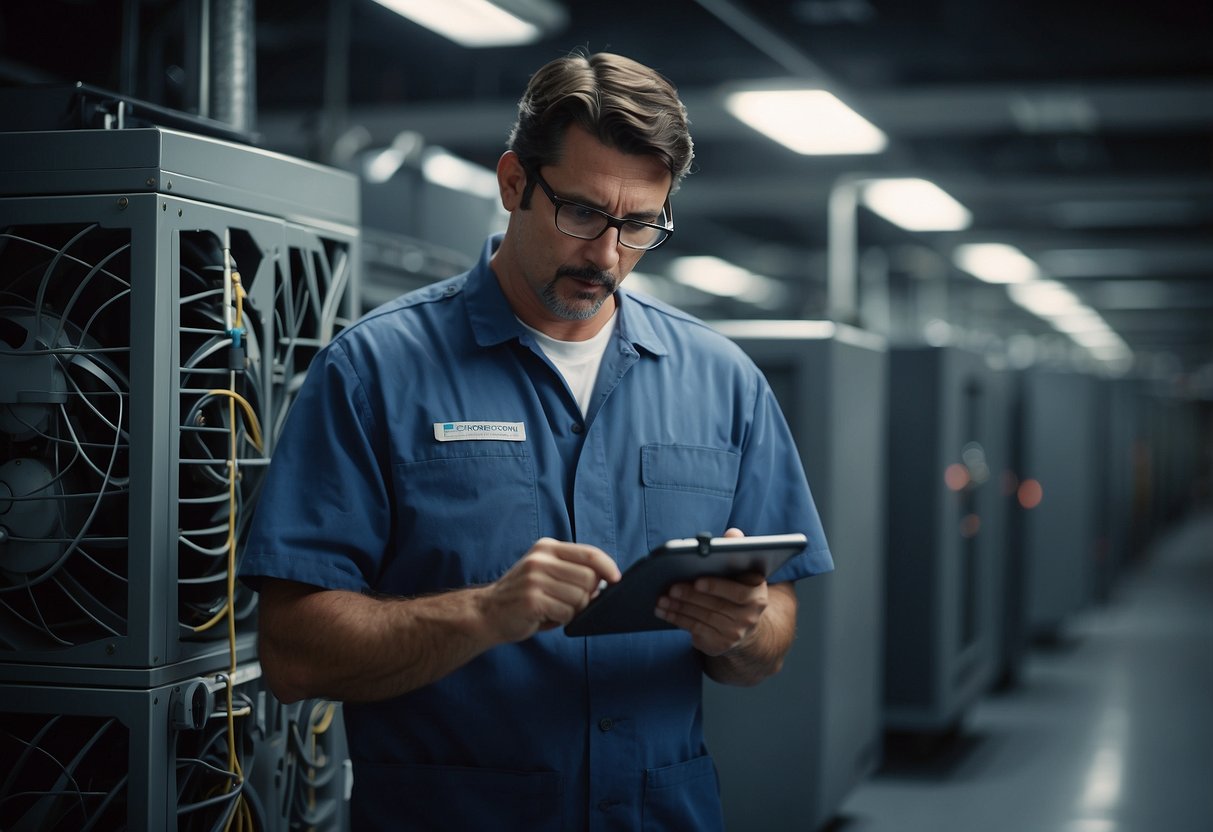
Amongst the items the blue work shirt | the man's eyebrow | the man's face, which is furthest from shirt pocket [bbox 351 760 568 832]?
the man's eyebrow

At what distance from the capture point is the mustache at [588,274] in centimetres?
150

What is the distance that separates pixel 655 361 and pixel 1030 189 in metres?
5.65

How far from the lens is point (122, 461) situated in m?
1.69

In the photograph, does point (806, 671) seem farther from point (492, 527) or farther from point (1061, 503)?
point (1061, 503)

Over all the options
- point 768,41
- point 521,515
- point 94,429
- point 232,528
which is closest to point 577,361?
point 521,515

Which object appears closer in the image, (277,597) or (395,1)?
(277,597)

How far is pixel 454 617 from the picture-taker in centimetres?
133

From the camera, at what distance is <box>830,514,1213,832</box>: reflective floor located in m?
3.96

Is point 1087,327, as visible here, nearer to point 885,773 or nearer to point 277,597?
point 885,773

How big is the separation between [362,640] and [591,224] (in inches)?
21.8

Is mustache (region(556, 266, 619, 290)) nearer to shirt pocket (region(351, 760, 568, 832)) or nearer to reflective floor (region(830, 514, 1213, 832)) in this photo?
shirt pocket (region(351, 760, 568, 832))

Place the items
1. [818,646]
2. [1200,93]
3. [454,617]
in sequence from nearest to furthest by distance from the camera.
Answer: [454,617], [818,646], [1200,93]

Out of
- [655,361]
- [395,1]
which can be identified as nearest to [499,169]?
[655,361]

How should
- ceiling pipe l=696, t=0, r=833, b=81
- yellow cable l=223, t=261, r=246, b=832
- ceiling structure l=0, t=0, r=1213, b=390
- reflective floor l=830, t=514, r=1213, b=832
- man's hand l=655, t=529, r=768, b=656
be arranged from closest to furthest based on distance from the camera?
man's hand l=655, t=529, r=768, b=656
yellow cable l=223, t=261, r=246, b=832
ceiling pipe l=696, t=0, r=833, b=81
reflective floor l=830, t=514, r=1213, b=832
ceiling structure l=0, t=0, r=1213, b=390
